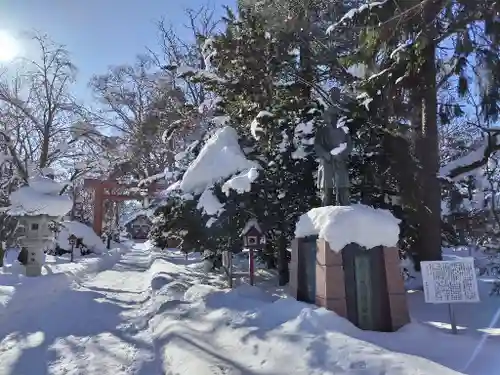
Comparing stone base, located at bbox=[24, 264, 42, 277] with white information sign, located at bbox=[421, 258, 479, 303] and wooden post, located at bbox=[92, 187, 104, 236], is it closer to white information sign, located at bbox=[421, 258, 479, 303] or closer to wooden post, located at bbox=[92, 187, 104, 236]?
white information sign, located at bbox=[421, 258, 479, 303]

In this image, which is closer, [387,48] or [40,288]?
[387,48]

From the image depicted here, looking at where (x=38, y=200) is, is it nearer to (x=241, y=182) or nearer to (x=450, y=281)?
(x=241, y=182)

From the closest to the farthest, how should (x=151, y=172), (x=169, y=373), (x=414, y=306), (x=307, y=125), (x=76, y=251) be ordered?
(x=169, y=373), (x=414, y=306), (x=307, y=125), (x=76, y=251), (x=151, y=172)

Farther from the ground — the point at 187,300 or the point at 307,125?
the point at 307,125

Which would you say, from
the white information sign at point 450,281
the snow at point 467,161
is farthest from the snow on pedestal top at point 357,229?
the snow at point 467,161

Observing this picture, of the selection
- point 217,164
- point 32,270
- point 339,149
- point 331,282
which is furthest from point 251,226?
point 32,270

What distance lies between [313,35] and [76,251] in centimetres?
2346

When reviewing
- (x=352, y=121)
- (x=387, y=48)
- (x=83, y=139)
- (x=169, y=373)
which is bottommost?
(x=169, y=373)

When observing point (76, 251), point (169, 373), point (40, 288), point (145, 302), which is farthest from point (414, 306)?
point (76, 251)

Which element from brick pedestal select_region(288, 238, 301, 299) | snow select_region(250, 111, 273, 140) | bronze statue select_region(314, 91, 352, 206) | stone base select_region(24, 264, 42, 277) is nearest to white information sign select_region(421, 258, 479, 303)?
bronze statue select_region(314, 91, 352, 206)

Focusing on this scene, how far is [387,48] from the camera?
8914 millimetres

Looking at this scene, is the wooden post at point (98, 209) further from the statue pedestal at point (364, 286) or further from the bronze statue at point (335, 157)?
the statue pedestal at point (364, 286)

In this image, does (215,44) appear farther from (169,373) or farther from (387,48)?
(169,373)

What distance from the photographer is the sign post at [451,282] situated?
225 inches
